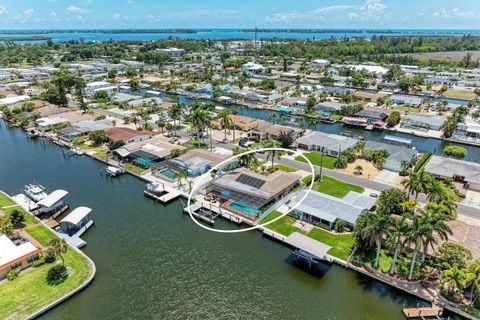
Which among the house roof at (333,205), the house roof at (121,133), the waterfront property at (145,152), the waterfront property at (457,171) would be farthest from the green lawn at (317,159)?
the house roof at (121,133)

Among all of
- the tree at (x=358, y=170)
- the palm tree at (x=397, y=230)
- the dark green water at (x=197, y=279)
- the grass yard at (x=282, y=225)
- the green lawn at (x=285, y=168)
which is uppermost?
the palm tree at (x=397, y=230)

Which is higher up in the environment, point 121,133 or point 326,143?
point 121,133

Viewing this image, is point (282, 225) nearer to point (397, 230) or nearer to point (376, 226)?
point (376, 226)

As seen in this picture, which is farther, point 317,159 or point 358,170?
point 317,159

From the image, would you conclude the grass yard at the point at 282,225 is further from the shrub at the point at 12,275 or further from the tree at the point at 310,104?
the tree at the point at 310,104

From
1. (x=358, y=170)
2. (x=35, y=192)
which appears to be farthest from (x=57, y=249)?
(x=358, y=170)

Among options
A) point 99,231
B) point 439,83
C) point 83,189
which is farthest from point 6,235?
point 439,83
